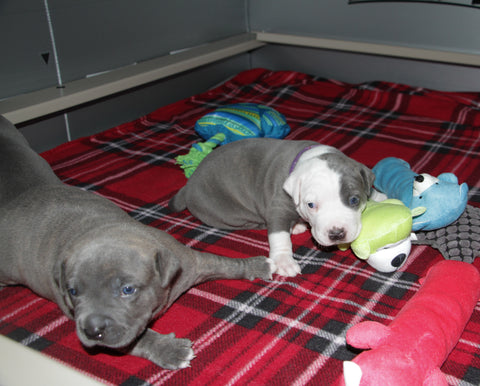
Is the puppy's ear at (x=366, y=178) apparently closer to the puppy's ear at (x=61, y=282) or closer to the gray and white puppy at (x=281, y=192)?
the gray and white puppy at (x=281, y=192)

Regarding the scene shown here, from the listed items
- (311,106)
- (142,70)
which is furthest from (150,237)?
(311,106)

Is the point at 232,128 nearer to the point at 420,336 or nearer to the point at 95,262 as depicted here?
the point at 95,262

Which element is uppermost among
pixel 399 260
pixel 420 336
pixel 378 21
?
pixel 378 21

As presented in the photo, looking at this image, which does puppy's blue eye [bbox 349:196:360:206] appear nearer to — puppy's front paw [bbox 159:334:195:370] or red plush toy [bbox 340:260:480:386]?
red plush toy [bbox 340:260:480:386]

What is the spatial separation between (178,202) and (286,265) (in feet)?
3.05

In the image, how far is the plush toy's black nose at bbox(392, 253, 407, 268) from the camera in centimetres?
249

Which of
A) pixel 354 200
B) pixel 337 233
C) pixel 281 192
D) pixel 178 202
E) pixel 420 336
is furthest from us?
pixel 178 202

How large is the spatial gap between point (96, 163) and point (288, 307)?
7.55ft

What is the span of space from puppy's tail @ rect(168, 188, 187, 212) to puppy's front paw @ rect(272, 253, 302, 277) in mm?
830

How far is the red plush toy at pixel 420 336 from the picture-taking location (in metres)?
1.63

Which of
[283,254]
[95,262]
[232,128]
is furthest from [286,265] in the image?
[232,128]

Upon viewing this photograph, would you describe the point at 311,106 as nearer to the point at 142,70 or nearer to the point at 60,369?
the point at 142,70

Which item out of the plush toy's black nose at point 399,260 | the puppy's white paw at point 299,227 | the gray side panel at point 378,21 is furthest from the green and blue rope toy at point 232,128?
the gray side panel at point 378,21

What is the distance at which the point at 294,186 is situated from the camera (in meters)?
2.53
